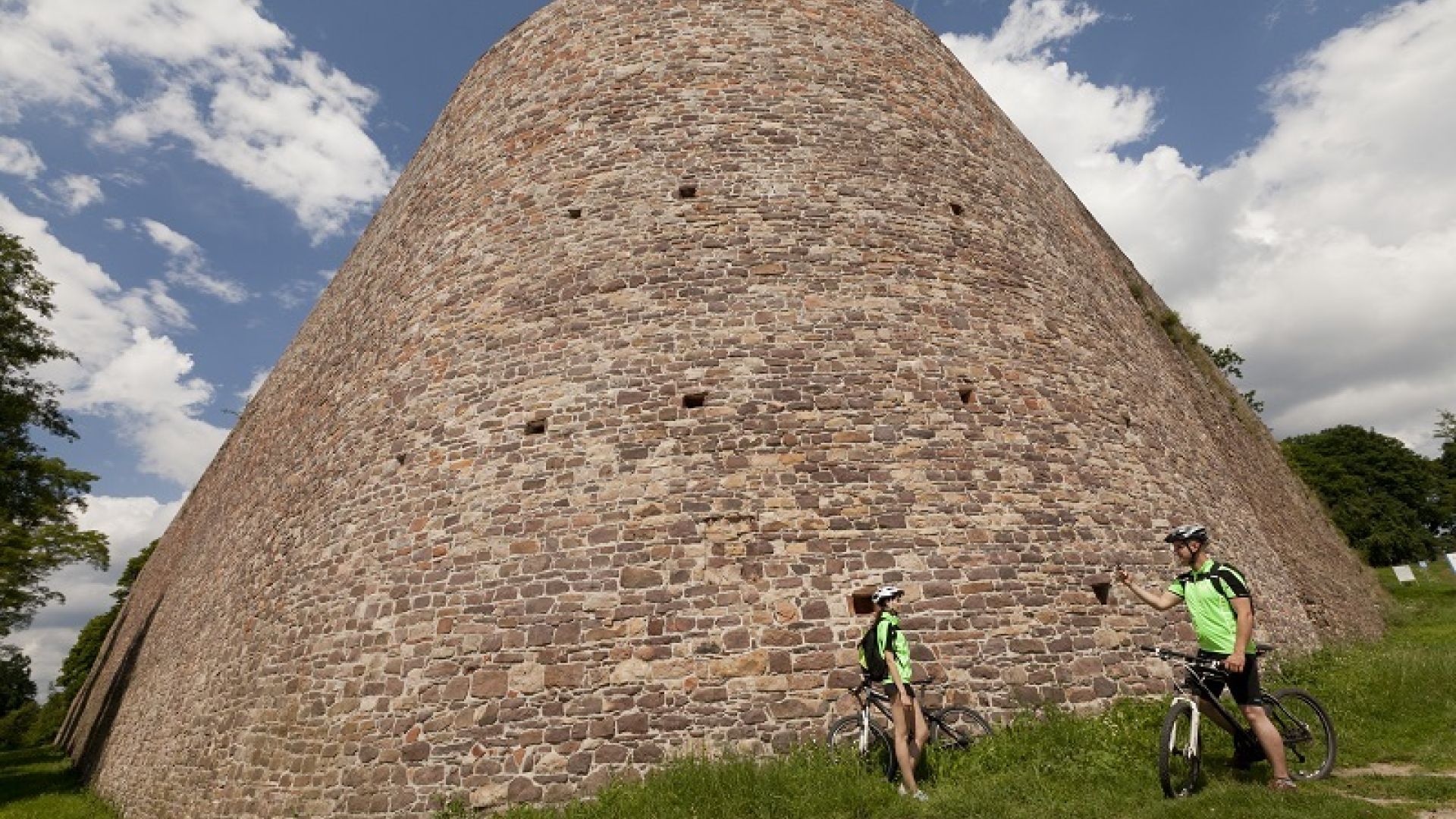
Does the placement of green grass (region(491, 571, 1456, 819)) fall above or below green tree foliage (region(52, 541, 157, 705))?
below

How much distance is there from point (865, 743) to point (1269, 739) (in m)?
3.00

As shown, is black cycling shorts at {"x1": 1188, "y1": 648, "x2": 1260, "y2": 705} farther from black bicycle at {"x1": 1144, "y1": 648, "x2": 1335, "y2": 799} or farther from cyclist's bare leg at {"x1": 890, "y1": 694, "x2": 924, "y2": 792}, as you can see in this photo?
cyclist's bare leg at {"x1": 890, "y1": 694, "x2": 924, "y2": 792}

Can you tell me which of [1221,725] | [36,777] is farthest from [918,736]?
[36,777]

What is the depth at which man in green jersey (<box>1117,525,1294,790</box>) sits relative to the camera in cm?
526

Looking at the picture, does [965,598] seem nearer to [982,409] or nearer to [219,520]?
[982,409]

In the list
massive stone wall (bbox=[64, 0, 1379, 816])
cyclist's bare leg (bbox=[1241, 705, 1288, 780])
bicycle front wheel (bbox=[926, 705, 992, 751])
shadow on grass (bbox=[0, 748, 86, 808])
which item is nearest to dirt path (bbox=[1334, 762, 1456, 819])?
cyclist's bare leg (bbox=[1241, 705, 1288, 780])

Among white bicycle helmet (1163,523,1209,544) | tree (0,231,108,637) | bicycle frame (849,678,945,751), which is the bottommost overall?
bicycle frame (849,678,945,751)

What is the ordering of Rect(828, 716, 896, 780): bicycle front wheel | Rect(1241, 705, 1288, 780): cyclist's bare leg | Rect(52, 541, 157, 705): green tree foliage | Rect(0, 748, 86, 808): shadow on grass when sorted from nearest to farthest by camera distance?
1. Rect(1241, 705, 1288, 780): cyclist's bare leg
2. Rect(828, 716, 896, 780): bicycle front wheel
3. Rect(0, 748, 86, 808): shadow on grass
4. Rect(52, 541, 157, 705): green tree foliage

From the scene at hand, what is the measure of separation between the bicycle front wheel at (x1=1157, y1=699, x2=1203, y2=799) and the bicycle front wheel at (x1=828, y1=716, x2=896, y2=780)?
6.78ft

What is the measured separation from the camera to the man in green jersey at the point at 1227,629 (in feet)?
17.3

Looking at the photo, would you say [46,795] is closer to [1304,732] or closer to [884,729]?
[884,729]

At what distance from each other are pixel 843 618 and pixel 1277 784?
3.55 metres

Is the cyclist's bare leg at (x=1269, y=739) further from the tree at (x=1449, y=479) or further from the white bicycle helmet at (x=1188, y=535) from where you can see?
the tree at (x=1449, y=479)

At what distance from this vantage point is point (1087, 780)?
6.02 m
